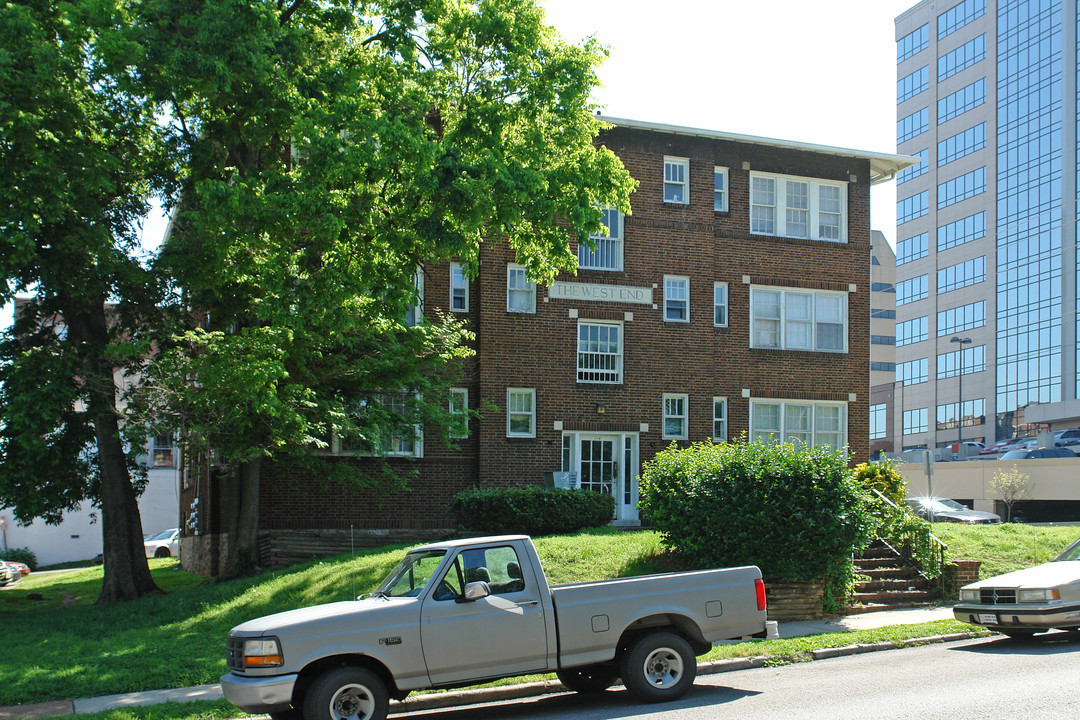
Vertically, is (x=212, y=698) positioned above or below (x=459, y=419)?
below

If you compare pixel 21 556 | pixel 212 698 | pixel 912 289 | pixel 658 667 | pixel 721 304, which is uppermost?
pixel 912 289

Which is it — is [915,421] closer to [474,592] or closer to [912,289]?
[912,289]

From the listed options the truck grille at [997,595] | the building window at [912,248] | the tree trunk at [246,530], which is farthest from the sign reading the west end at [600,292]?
the building window at [912,248]

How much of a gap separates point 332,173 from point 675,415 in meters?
12.8

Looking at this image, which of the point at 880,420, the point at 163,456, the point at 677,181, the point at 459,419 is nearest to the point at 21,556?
the point at 163,456

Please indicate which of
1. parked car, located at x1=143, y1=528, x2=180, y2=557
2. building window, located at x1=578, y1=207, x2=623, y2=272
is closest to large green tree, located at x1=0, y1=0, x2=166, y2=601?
building window, located at x1=578, y1=207, x2=623, y2=272

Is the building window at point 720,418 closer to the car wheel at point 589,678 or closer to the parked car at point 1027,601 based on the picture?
the parked car at point 1027,601

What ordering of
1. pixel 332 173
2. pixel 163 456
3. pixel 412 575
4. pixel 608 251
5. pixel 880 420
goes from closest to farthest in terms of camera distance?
pixel 412 575
pixel 332 173
pixel 608 251
pixel 163 456
pixel 880 420

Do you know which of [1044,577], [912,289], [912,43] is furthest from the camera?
[912,43]

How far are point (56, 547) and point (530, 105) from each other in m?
40.5

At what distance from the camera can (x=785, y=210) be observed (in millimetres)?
27109

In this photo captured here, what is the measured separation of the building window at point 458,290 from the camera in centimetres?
2467

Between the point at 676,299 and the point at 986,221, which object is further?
the point at 986,221

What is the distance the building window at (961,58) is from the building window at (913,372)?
25800 millimetres
